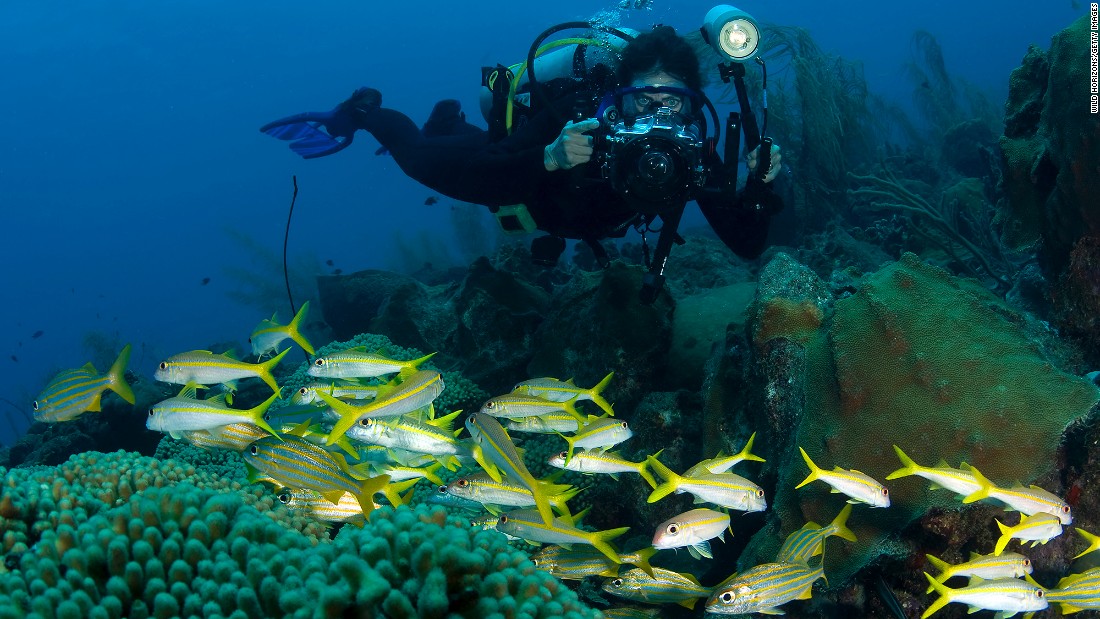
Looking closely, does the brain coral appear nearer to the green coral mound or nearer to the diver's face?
the green coral mound

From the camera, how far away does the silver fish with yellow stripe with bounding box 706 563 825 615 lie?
106 inches

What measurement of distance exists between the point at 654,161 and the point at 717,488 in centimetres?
270

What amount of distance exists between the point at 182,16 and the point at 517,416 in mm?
91066

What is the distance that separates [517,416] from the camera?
3768mm

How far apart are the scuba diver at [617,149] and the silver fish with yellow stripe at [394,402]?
2.50 m

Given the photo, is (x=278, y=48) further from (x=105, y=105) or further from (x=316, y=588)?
(x=316, y=588)

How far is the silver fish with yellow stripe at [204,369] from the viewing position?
12.1 feet

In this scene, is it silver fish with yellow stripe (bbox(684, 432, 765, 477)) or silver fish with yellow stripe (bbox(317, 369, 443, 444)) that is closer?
silver fish with yellow stripe (bbox(317, 369, 443, 444))

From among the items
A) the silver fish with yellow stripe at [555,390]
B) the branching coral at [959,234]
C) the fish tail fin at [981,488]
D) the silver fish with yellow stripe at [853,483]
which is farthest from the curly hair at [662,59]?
the branching coral at [959,234]

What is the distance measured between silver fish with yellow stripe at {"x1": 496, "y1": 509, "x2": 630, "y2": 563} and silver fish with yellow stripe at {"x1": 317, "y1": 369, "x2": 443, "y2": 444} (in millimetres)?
802

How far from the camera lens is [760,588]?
2.70 m

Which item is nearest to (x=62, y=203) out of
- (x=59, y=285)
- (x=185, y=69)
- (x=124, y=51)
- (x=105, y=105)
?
(x=59, y=285)

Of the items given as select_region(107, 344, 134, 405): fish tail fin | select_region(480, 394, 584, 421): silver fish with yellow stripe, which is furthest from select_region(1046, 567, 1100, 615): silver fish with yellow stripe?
select_region(107, 344, 134, 405): fish tail fin

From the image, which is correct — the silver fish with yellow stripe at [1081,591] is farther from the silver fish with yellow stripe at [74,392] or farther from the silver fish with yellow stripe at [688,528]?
the silver fish with yellow stripe at [74,392]
